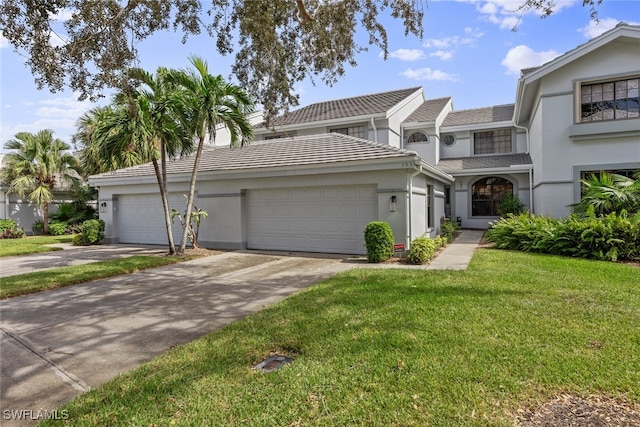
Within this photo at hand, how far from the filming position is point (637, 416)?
2.92m

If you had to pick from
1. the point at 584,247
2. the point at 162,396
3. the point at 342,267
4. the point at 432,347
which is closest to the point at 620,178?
the point at 584,247

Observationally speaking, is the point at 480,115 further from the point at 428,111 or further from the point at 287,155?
the point at 287,155

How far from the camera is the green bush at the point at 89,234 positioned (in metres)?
15.9

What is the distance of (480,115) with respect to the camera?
2231 centimetres

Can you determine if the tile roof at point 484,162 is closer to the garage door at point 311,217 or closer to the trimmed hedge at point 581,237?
the trimmed hedge at point 581,237

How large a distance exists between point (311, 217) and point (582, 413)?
32.8 feet

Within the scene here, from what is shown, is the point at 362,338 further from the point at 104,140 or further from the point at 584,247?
the point at 104,140

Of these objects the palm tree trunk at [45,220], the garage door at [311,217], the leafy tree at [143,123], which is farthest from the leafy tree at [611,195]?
the palm tree trunk at [45,220]

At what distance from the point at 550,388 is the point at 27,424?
4540 mm

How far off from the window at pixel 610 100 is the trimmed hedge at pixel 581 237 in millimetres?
4100

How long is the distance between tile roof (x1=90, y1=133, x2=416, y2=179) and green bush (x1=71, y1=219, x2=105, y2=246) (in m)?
2.21

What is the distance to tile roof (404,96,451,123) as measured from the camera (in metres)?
21.4
